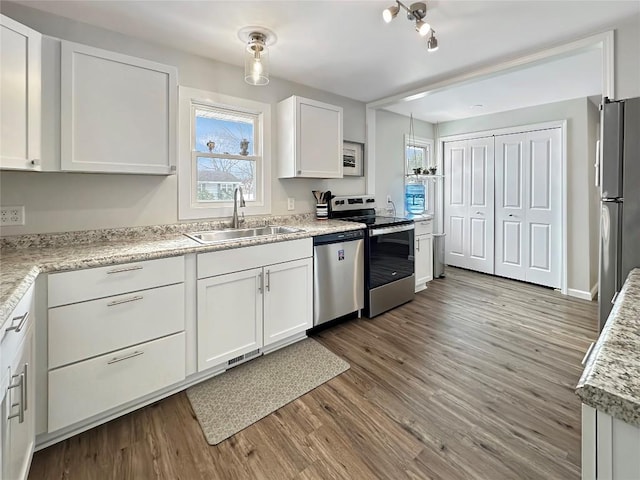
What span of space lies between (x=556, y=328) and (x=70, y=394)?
12.1 feet

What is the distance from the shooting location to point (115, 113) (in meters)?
1.96

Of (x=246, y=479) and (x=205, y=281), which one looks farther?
(x=205, y=281)

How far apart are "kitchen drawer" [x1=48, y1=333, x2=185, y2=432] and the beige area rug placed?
0.27 m

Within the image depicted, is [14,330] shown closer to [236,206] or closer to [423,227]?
[236,206]

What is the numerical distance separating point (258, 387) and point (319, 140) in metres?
2.23

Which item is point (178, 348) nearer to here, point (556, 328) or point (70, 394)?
point (70, 394)

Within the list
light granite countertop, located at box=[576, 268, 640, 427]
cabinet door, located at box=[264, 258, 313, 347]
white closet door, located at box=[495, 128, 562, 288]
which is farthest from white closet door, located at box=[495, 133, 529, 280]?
light granite countertop, located at box=[576, 268, 640, 427]

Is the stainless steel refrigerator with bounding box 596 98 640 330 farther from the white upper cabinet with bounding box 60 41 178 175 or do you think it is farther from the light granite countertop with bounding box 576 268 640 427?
the white upper cabinet with bounding box 60 41 178 175

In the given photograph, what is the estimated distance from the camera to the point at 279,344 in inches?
102

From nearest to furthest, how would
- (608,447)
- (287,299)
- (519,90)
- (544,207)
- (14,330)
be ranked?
(608,447)
(14,330)
(287,299)
(519,90)
(544,207)

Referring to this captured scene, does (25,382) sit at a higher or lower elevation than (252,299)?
lower

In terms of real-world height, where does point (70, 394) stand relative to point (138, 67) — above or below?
below

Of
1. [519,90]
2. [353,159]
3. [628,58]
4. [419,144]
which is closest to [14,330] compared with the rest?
[353,159]

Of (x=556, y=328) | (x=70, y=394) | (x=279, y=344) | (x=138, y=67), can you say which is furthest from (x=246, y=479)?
Result: (x=556, y=328)
